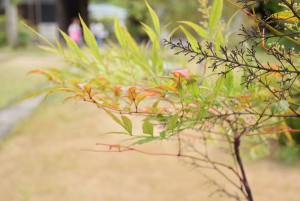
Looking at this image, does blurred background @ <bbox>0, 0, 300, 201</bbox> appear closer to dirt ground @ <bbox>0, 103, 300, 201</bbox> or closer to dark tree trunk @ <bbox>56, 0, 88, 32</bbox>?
dirt ground @ <bbox>0, 103, 300, 201</bbox>

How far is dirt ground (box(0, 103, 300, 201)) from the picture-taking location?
4.97 metres

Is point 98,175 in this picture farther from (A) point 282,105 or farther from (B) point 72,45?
(A) point 282,105

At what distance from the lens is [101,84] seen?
5.05 feet

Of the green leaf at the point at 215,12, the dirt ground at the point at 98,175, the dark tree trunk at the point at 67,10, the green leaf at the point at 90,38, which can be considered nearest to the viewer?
the green leaf at the point at 215,12

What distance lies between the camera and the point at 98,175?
5520 millimetres

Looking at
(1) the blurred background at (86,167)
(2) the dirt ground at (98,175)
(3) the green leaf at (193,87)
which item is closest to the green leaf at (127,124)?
(3) the green leaf at (193,87)

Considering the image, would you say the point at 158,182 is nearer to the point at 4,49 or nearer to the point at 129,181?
the point at 129,181

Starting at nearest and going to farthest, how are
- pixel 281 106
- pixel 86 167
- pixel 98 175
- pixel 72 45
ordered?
pixel 281 106
pixel 72 45
pixel 98 175
pixel 86 167

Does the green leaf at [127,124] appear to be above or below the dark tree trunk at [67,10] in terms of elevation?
below

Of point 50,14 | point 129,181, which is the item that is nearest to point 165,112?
point 129,181

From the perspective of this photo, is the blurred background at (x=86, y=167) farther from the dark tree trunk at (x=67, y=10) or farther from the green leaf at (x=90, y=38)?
the dark tree trunk at (x=67, y=10)

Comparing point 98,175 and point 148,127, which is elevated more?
point 148,127

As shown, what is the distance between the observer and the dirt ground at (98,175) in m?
4.97

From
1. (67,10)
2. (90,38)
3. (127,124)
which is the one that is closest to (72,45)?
(90,38)
